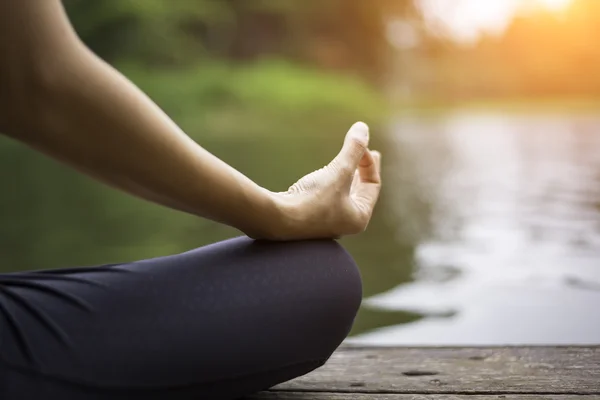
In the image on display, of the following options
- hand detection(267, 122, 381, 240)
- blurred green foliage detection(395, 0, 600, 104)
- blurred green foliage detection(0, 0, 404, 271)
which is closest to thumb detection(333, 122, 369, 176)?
hand detection(267, 122, 381, 240)

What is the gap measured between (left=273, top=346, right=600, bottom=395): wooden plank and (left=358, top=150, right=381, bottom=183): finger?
0.54ft

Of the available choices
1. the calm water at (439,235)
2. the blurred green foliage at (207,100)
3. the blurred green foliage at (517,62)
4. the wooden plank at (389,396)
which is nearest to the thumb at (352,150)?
the wooden plank at (389,396)

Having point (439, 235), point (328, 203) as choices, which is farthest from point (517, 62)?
point (328, 203)

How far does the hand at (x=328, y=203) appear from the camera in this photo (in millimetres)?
502

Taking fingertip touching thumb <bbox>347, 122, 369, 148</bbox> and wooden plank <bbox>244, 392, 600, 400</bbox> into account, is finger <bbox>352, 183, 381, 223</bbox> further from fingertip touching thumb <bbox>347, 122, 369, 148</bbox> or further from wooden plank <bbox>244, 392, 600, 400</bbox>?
wooden plank <bbox>244, 392, 600, 400</bbox>

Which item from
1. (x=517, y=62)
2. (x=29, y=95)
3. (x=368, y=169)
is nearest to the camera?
(x=29, y=95)

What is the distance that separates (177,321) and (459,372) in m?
0.28

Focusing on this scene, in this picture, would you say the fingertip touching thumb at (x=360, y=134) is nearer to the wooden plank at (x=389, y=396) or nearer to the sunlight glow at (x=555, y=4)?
the wooden plank at (x=389, y=396)

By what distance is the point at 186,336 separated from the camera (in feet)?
1.54

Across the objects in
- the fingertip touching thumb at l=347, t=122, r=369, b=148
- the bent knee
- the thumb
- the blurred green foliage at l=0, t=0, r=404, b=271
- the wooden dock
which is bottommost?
the wooden dock

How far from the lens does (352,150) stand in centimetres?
55

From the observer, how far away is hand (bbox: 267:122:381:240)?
502mm

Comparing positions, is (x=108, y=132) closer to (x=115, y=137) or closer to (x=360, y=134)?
(x=115, y=137)

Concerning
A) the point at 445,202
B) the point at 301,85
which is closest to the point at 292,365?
the point at 445,202
